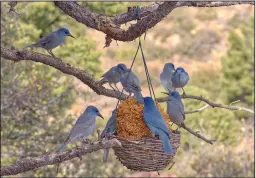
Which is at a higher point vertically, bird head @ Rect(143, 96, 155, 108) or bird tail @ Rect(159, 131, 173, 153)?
bird head @ Rect(143, 96, 155, 108)

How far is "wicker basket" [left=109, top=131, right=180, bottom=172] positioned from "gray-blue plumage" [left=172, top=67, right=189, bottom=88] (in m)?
1.02

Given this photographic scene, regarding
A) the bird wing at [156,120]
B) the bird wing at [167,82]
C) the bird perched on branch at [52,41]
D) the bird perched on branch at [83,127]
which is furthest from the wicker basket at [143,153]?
the bird perched on branch at [52,41]

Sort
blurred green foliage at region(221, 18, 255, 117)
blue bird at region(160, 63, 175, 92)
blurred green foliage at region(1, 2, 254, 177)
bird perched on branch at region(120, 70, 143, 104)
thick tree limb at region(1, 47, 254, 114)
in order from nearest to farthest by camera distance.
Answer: bird perched on branch at region(120, 70, 143, 104) → thick tree limb at region(1, 47, 254, 114) → blue bird at region(160, 63, 175, 92) → blurred green foliage at region(1, 2, 254, 177) → blurred green foliage at region(221, 18, 255, 117)

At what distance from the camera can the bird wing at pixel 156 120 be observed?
3320mm

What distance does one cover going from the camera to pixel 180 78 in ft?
14.8

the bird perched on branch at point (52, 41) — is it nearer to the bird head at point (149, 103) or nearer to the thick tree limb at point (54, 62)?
the thick tree limb at point (54, 62)

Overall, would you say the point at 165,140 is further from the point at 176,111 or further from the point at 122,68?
the point at 122,68

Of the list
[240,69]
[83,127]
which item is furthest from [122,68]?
[240,69]

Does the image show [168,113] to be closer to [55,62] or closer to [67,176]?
[55,62]

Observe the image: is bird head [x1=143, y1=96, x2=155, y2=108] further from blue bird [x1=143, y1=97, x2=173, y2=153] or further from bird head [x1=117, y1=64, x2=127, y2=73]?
bird head [x1=117, y1=64, x2=127, y2=73]

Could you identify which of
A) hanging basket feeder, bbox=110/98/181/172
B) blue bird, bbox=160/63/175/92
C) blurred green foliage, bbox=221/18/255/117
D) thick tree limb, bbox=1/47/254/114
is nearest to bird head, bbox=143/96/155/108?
hanging basket feeder, bbox=110/98/181/172

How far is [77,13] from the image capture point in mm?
4035

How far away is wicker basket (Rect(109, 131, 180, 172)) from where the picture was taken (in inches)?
134

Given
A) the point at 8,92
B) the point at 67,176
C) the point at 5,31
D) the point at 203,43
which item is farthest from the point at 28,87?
the point at 203,43
